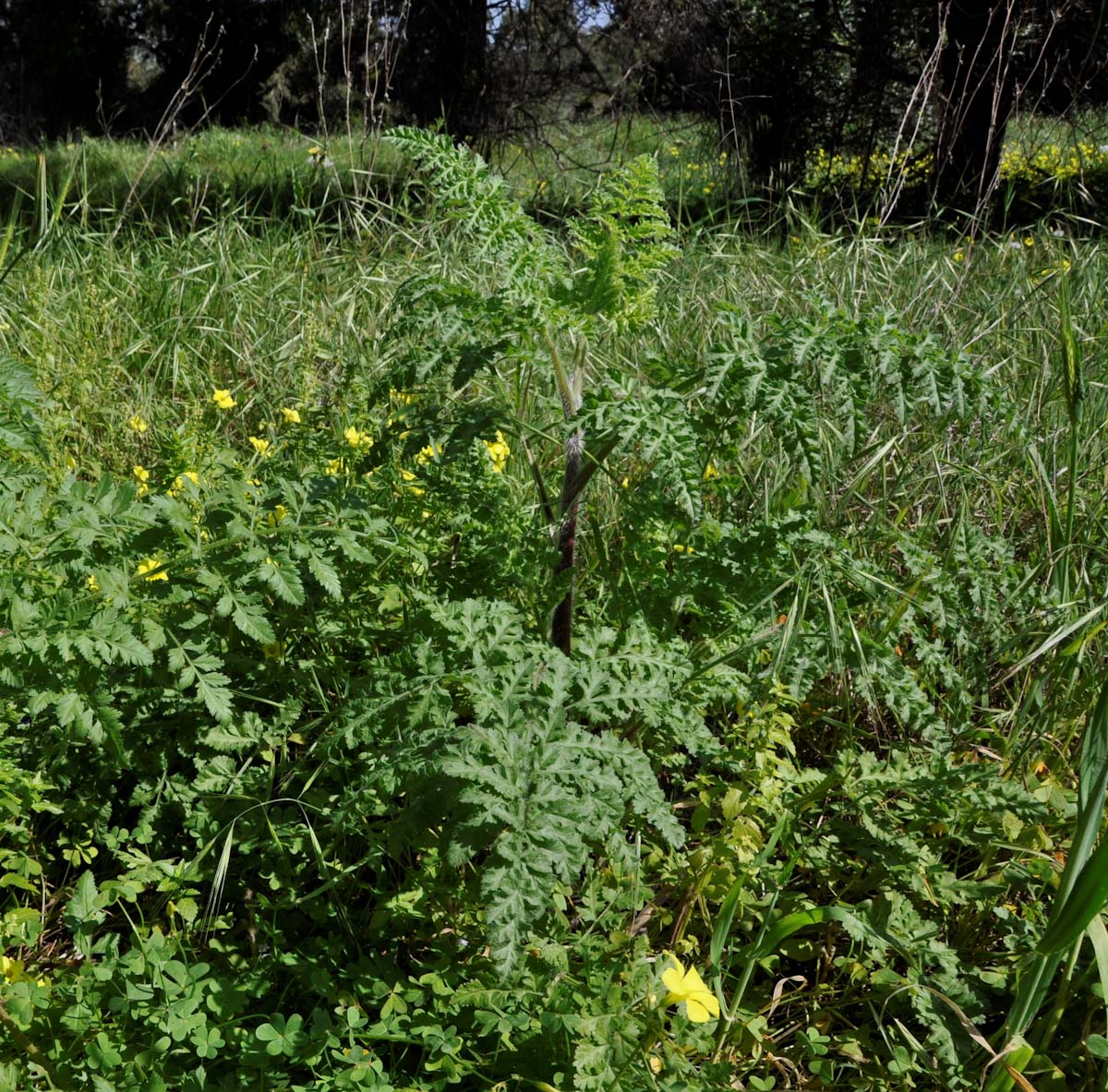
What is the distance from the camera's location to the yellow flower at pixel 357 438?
231 cm

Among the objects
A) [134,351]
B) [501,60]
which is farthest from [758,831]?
[501,60]

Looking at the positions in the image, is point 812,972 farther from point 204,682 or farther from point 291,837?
point 204,682

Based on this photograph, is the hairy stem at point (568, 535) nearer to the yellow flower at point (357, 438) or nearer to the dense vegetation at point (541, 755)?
the dense vegetation at point (541, 755)

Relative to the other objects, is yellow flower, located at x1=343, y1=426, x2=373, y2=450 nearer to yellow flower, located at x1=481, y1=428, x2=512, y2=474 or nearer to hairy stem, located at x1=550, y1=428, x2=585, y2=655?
yellow flower, located at x1=481, y1=428, x2=512, y2=474

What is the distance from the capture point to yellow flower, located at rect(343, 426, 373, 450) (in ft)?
7.58

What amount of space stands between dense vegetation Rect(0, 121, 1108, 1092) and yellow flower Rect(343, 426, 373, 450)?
0.03m

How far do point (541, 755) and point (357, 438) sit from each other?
1.25 meters

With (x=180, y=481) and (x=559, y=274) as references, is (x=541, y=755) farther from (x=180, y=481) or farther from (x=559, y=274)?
(x=180, y=481)

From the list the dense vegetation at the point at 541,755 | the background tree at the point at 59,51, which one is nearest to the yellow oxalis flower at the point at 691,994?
the dense vegetation at the point at 541,755

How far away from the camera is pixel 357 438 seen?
249 cm

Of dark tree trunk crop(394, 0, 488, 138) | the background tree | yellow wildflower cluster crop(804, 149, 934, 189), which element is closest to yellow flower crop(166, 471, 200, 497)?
yellow wildflower cluster crop(804, 149, 934, 189)

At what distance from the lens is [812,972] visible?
1.93 metres

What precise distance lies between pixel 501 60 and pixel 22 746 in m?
7.03

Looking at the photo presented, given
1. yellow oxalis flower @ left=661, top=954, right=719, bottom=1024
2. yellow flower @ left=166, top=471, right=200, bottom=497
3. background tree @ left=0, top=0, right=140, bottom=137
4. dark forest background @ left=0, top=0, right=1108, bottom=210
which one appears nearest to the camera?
yellow oxalis flower @ left=661, top=954, right=719, bottom=1024
